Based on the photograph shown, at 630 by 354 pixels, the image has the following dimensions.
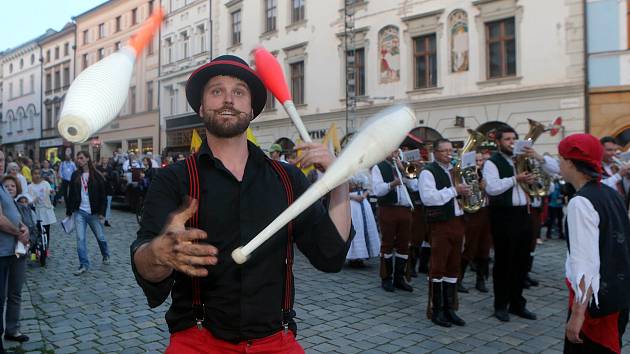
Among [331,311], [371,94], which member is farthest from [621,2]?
[331,311]

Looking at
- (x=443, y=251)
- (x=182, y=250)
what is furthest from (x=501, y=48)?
(x=182, y=250)

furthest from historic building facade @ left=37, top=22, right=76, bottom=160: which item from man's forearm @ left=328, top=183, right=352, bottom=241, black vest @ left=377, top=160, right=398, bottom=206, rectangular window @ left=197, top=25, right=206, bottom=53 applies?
rectangular window @ left=197, top=25, right=206, bottom=53

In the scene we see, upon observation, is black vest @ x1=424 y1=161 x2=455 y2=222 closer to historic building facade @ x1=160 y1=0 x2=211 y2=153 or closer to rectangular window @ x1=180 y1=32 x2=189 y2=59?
historic building facade @ x1=160 y1=0 x2=211 y2=153

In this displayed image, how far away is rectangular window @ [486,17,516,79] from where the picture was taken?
55.5ft

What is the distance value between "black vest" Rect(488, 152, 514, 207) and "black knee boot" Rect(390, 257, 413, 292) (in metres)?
1.67

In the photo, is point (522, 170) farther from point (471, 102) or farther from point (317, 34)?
point (317, 34)

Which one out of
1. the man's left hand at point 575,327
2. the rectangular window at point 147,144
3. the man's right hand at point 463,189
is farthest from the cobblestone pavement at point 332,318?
the rectangular window at point 147,144

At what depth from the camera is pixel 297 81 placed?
24203 millimetres

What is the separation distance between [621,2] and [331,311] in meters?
14.3

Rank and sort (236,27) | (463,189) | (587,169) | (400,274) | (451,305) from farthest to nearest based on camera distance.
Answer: (236,27)
(400,274)
(463,189)
(451,305)
(587,169)

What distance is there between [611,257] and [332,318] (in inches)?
134

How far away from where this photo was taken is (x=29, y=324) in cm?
561

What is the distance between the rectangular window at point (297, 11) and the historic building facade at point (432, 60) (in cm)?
5

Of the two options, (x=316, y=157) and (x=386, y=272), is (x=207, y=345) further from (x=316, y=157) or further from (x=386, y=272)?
(x=386, y=272)
